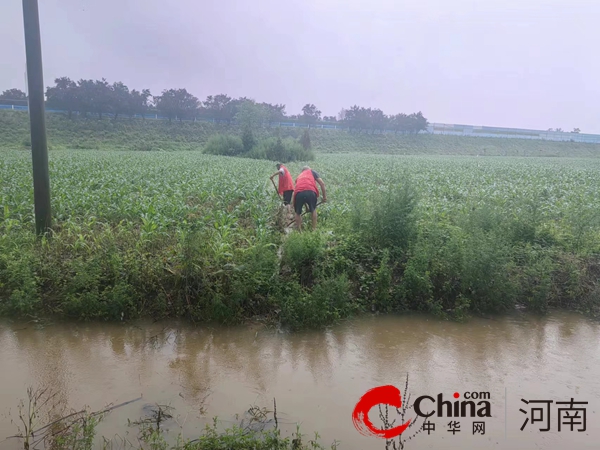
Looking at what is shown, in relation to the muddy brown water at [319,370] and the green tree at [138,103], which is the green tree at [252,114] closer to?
the green tree at [138,103]

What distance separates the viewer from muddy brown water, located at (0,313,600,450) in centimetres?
396

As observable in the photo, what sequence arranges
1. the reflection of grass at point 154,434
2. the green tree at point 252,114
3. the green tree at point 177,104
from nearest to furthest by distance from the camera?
1. the reflection of grass at point 154,434
2. the green tree at point 252,114
3. the green tree at point 177,104

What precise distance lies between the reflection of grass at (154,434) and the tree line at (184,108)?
5248 cm

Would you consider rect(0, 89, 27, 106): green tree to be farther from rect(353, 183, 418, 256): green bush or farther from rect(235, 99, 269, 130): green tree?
rect(353, 183, 418, 256): green bush

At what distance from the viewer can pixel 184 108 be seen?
2537 inches

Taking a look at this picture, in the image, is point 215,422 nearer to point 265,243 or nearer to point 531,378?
point 531,378

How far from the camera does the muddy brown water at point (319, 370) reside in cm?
396

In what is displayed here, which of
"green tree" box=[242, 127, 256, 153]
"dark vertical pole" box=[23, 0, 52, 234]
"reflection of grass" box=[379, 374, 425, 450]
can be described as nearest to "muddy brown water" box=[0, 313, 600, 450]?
"reflection of grass" box=[379, 374, 425, 450]

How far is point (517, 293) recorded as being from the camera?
23.1 feet

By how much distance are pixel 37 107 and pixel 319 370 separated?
6105mm

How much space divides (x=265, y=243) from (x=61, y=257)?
10.7ft

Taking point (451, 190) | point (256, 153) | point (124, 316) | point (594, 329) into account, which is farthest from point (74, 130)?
point (594, 329)

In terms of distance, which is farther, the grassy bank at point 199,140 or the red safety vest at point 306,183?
the grassy bank at point 199,140

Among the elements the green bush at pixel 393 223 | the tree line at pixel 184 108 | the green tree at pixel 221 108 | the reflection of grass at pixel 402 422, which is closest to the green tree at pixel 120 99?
the tree line at pixel 184 108
